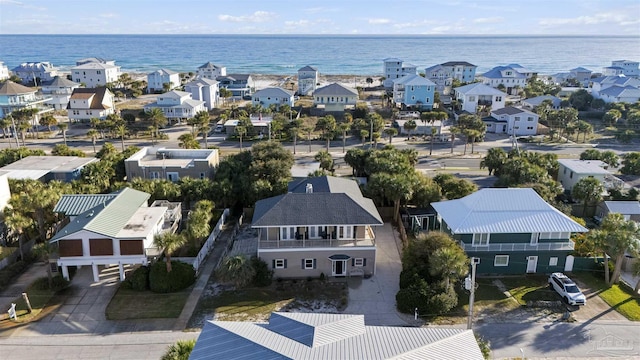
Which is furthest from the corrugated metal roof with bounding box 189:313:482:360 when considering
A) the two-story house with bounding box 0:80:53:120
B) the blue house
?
the blue house

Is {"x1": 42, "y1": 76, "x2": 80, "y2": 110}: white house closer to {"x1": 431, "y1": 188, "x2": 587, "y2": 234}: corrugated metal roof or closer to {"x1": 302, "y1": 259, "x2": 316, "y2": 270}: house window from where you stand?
{"x1": 302, "y1": 259, "x2": 316, "y2": 270}: house window

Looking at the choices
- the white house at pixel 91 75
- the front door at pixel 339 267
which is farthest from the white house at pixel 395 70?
the front door at pixel 339 267

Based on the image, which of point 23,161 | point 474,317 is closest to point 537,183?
point 474,317

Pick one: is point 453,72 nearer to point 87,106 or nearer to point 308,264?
point 87,106

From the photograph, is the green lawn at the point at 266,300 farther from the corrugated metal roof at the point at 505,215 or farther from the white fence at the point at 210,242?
the corrugated metal roof at the point at 505,215

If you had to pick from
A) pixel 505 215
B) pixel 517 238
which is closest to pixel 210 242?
pixel 505 215

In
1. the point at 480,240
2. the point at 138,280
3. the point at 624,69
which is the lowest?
the point at 138,280
